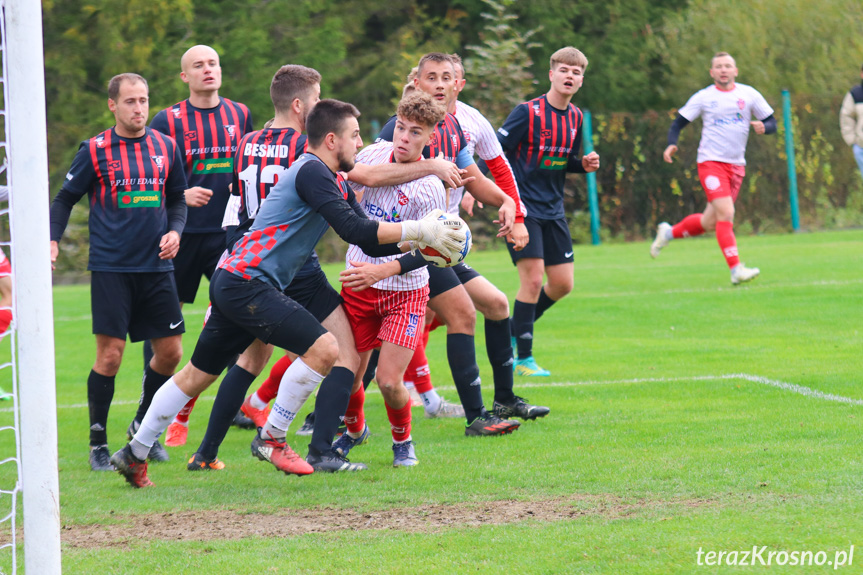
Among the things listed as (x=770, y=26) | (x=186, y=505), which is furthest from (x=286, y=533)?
(x=770, y=26)

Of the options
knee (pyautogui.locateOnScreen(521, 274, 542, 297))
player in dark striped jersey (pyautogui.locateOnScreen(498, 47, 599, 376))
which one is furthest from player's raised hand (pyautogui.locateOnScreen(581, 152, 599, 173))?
knee (pyautogui.locateOnScreen(521, 274, 542, 297))

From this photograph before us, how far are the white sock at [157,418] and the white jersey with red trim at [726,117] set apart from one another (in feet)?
25.9

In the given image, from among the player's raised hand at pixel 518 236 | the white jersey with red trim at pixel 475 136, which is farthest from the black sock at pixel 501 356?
the white jersey with red trim at pixel 475 136

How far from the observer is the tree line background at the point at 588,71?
65.3ft

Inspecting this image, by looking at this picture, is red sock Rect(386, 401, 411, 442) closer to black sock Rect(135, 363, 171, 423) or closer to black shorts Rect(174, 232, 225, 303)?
black sock Rect(135, 363, 171, 423)

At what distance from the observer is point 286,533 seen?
4.08 metres

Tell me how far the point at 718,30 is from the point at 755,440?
22.8 m

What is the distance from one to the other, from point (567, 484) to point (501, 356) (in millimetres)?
1673

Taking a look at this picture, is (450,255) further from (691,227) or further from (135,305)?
(691,227)

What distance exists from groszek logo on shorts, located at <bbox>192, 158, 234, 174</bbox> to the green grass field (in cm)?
171

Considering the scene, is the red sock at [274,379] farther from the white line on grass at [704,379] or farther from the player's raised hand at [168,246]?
the white line on grass at [704,379]

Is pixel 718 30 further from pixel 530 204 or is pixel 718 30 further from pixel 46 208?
pixel 46 208

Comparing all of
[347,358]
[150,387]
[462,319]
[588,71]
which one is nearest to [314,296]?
[347,358]

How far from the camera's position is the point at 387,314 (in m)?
5.25
